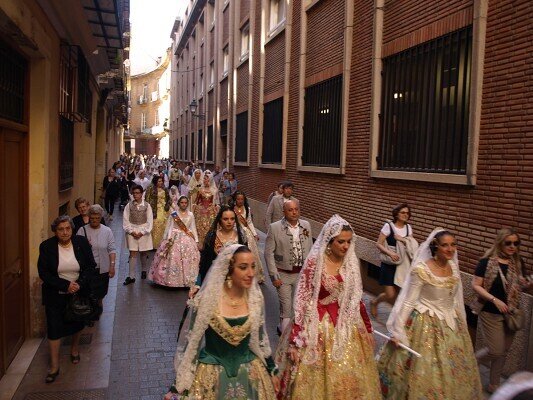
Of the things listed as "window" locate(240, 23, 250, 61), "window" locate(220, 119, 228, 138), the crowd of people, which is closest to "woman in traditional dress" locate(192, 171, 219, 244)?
the crowd of people

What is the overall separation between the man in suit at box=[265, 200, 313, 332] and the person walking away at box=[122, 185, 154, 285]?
3.97 m

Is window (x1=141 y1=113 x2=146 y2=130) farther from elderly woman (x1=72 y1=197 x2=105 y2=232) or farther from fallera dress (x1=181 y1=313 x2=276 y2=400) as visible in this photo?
fallera dress (x1=181 y1=313 x2=276 y2=400)

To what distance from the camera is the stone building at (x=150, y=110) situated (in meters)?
60.4

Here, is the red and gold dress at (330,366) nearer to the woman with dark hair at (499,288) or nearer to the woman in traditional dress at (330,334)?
the woman in traditional dress at (330,334)

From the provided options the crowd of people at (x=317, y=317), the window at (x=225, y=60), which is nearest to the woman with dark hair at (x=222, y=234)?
the crowd of people at (x=317, y=317)

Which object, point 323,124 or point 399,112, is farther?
point 323,124

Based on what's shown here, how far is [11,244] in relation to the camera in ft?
19.8

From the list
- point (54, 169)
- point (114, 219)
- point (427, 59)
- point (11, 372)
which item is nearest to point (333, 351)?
point (11, 372)

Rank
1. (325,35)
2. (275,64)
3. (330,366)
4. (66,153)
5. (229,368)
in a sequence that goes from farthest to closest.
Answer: (275,64)
(325,35)
(66,153)
(330,366)
(229,368)

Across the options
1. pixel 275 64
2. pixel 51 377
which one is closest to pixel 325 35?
pixel 275 64

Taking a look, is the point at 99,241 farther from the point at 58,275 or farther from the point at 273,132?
the point at 273,132

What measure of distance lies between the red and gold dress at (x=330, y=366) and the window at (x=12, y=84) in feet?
12.5

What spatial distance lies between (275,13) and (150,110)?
5166 centimetres

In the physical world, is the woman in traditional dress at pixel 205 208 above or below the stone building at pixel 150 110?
below
